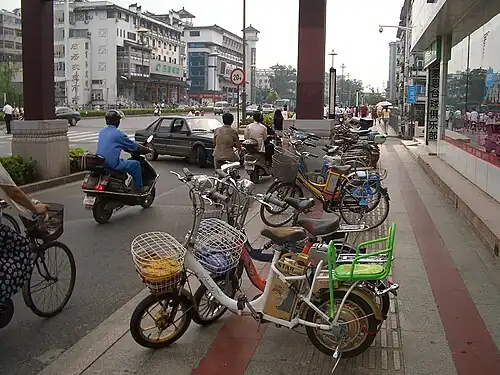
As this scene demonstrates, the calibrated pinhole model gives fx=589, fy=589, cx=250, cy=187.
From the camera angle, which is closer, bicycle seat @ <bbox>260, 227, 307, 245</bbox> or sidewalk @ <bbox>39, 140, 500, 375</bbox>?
sidewalk @ <bbox>39, 140, 500, 375</bbox>

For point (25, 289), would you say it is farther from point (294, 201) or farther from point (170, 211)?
point (170, 211)

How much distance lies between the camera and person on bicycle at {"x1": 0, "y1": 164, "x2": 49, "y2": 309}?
4098 millimetres

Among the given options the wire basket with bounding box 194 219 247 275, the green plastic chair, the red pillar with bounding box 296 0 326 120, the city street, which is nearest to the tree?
the red pillar with bounding box 296 0 326 120

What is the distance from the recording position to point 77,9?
84.2 m

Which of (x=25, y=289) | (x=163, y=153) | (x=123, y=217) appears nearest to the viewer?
(x=25, y=289)

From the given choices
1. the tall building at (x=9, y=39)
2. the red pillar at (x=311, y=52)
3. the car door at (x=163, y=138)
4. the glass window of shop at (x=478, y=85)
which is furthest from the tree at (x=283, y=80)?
the red pillar at (x=311, y=52)

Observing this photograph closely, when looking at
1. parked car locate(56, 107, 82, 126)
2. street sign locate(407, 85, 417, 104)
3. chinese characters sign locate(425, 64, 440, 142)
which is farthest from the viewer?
parked car locate(56, 107, 82, 126)

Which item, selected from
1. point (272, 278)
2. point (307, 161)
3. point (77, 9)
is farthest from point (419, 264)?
point (77, 9)

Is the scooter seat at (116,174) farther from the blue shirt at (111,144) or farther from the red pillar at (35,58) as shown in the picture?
the red pillar at (35,58)

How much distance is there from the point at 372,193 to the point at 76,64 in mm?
77715

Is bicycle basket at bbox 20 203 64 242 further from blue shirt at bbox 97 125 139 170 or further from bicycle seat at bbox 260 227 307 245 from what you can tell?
blue shirt at bbox 97 125 139 170

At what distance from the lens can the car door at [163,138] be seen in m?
17.7

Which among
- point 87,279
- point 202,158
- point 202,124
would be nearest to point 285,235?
point 87,279

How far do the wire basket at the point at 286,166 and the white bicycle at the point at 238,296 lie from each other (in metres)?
4.63
